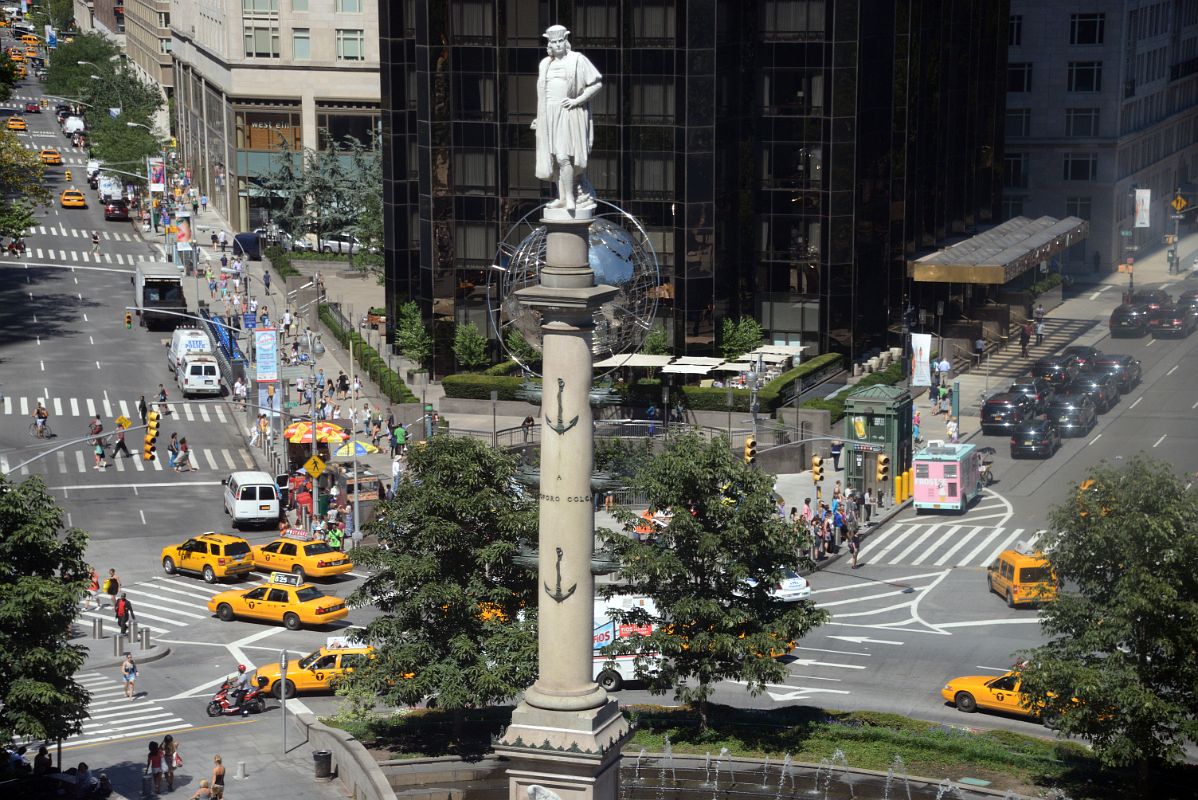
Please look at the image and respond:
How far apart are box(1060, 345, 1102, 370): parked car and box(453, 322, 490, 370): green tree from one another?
2729 cm

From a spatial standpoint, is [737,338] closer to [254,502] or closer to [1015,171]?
[254,502]

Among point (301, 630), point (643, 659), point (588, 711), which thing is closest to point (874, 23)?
point (301, 630)

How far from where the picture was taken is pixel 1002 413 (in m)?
87.6

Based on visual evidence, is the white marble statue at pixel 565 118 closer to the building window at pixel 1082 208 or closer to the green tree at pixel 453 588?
the green tree at pixel 453 588

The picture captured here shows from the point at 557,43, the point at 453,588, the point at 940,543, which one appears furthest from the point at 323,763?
the point at 940,543

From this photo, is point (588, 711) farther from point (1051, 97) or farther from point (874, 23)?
point (1051, 97)

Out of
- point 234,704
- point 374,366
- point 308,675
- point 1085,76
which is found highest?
point 1085,76

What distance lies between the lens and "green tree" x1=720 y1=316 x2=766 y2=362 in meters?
95.2

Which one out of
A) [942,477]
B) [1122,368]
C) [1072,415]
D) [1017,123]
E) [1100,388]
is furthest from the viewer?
[1017,123]

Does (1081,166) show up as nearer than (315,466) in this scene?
No

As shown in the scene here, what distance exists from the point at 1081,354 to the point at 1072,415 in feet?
32.6

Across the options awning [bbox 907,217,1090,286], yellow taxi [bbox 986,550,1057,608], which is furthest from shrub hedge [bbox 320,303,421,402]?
yellow taxi [bbox 986,550,1057,608]

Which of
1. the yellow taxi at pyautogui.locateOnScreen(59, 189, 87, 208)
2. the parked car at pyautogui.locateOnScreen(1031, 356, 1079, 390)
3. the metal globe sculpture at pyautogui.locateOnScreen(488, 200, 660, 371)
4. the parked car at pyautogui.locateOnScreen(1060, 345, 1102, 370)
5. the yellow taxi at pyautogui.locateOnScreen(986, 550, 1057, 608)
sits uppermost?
the metal globe sculpture at pyautogui.locateOnScreen(488, 200, 660, 371)

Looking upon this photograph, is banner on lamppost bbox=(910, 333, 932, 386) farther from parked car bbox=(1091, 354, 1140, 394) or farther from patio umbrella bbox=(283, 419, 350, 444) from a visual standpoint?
patio umbrella bbox=(283, 419, 350, 444)
